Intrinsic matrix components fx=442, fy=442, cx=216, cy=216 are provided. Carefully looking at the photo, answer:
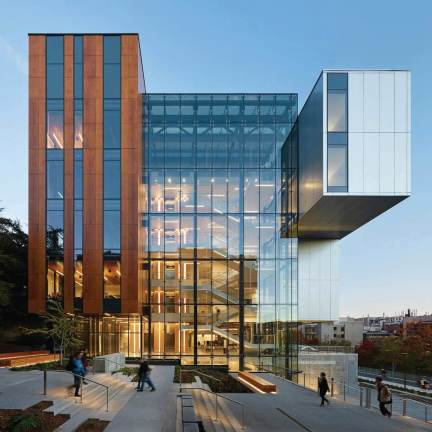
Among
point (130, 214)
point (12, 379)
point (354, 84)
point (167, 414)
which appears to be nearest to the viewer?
point (167, 414)

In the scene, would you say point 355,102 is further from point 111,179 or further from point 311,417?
point 311,417

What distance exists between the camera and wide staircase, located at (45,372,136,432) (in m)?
12.6

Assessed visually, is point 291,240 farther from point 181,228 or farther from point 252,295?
point 181,228

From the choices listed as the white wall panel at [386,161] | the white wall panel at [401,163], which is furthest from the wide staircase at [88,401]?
the white wall panel at [401,163]

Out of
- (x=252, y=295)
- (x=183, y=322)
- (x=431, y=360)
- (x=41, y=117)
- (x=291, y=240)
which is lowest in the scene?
(x=431, y=360)

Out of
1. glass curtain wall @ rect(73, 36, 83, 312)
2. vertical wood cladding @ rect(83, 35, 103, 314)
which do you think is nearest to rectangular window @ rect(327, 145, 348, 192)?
vertical wood cladding @ rect(83, 35, 103, 314)

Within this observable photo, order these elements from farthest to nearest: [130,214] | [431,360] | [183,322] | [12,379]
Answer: [431,360]
[183,322]
[130,214]
[12,379]

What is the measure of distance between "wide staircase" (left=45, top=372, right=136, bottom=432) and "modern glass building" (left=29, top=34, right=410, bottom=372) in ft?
42.3

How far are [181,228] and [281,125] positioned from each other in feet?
36.3

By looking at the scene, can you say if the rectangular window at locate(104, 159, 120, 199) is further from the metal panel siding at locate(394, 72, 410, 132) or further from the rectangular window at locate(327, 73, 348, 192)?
the metal panel siding at locate(394, 72, 410, 132)

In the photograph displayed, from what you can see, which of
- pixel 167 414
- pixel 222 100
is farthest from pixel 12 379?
pixel 222 100

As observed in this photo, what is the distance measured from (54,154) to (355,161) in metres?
20.1

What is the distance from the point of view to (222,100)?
3456cm

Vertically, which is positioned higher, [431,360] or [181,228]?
[181,228]
